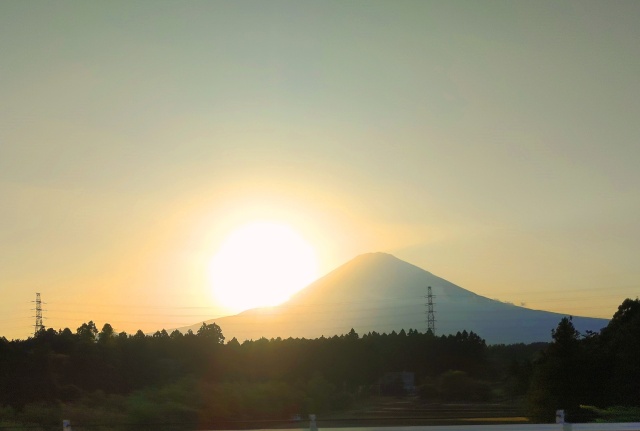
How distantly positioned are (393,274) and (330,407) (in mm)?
55132

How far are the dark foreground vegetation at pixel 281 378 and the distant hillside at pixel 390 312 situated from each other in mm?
21607

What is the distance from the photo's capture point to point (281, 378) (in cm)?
2031

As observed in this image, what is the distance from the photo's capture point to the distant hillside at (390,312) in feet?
171

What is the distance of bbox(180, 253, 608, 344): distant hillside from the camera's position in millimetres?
52125

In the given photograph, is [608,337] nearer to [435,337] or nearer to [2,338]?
[435,337]

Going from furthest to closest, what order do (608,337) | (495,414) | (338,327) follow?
(338,327)
(608,337)
(495,414)

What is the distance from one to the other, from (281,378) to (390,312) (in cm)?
3959

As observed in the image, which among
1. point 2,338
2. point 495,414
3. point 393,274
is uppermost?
point 393,274

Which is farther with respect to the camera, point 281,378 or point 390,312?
point 390,312

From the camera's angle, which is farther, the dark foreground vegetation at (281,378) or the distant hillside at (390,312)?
the distant hillside at (390,312)

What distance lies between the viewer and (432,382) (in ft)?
68.5

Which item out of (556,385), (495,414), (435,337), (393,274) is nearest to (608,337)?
(435,337)

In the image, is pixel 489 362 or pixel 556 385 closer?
pixel 556 385

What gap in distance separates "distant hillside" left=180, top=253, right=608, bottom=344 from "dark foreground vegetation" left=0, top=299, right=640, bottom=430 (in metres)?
21.6
